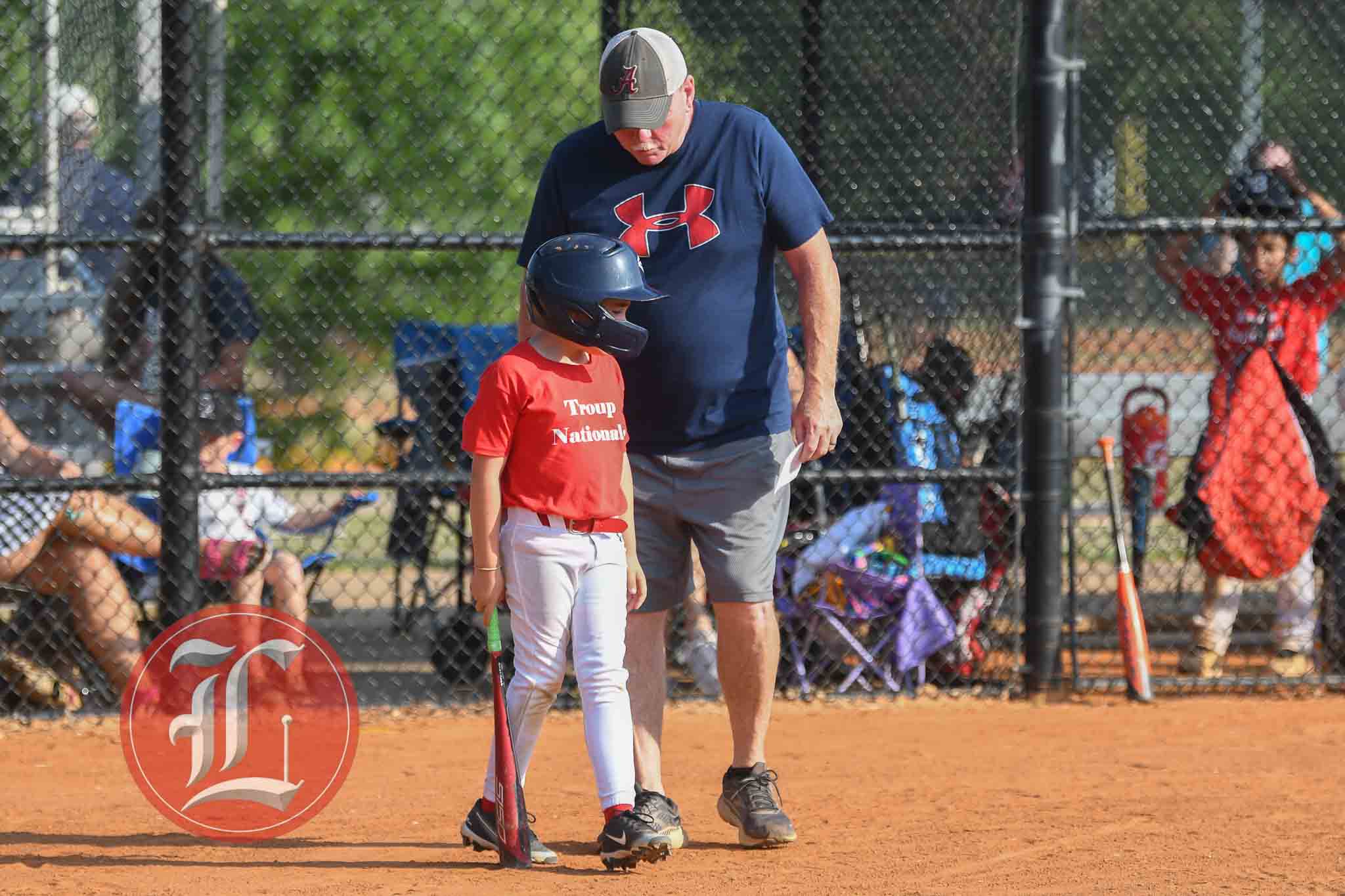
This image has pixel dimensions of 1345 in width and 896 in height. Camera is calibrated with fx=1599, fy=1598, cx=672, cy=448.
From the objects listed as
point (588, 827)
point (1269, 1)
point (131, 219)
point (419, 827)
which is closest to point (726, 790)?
point (588, 827)

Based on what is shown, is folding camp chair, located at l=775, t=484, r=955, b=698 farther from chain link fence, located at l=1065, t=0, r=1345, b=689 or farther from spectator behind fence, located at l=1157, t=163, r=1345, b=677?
spectator behind fence, located at l=1157, t=163, r=1345, b=677

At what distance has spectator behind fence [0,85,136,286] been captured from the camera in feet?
19.4

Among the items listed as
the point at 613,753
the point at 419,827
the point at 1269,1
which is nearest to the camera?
the point at 613,753

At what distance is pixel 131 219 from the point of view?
5.89 metres

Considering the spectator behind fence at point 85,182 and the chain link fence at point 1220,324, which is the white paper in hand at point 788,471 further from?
the spectator behind fence at point 85,182

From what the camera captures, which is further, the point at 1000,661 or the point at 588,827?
the point at 1000,661

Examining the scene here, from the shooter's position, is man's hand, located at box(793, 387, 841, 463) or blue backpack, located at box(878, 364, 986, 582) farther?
blue backpack, located at box(878, 364, 986, 582)

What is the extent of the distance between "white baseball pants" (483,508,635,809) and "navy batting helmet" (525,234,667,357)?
432 millimetres

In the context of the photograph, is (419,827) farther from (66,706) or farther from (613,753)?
(66,706)

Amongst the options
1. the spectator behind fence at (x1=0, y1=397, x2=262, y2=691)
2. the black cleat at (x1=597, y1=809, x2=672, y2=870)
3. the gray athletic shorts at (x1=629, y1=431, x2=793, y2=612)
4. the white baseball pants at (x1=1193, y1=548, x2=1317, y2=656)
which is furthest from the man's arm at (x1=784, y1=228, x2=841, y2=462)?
the white baseball pants at (x1=1193, y1=548, x2=1317, y2=656)

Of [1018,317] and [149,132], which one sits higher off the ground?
[149,132]

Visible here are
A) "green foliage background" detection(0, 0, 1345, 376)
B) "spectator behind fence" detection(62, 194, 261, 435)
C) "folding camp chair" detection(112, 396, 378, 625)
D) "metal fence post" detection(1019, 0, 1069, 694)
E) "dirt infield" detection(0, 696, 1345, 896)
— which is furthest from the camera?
"green foliage background" detection(0, 0, 1345, 376)

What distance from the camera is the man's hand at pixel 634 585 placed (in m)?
3.82

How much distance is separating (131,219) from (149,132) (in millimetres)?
327
